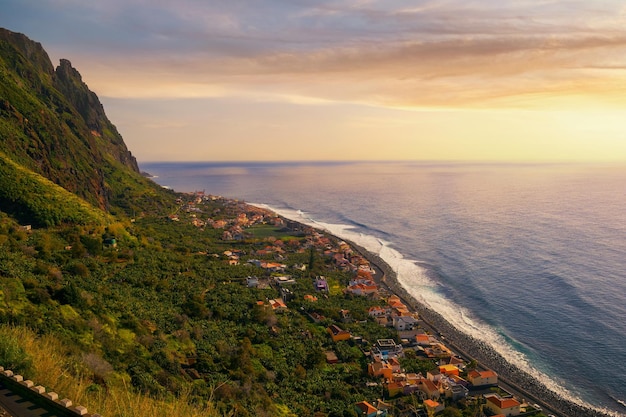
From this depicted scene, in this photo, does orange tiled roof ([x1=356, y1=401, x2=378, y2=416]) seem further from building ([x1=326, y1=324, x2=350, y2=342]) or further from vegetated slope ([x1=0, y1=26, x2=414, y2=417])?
building ([x1=326, y1=324, x2=350, y2=342])

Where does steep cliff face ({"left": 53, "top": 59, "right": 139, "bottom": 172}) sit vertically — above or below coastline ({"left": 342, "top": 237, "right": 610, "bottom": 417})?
above

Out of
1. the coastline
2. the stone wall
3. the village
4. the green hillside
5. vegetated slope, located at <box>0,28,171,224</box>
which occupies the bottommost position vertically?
the coastline

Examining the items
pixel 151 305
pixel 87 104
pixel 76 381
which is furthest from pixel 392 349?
pixel 87 104

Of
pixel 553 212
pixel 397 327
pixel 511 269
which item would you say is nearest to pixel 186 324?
pixel 397 327

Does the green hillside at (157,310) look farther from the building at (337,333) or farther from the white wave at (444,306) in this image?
the white wave at (444,306)

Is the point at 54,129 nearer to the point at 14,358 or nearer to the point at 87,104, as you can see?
the point at 87,104

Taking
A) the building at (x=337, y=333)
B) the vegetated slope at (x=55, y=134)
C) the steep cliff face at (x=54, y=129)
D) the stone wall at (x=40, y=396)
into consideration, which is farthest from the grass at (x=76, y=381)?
the steep cliff face at (x=54, y=129)

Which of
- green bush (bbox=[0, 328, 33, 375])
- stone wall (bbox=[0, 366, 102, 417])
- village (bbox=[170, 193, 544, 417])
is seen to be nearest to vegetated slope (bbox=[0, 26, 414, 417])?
green bush (bbox=[0, 328, 33, 375])
